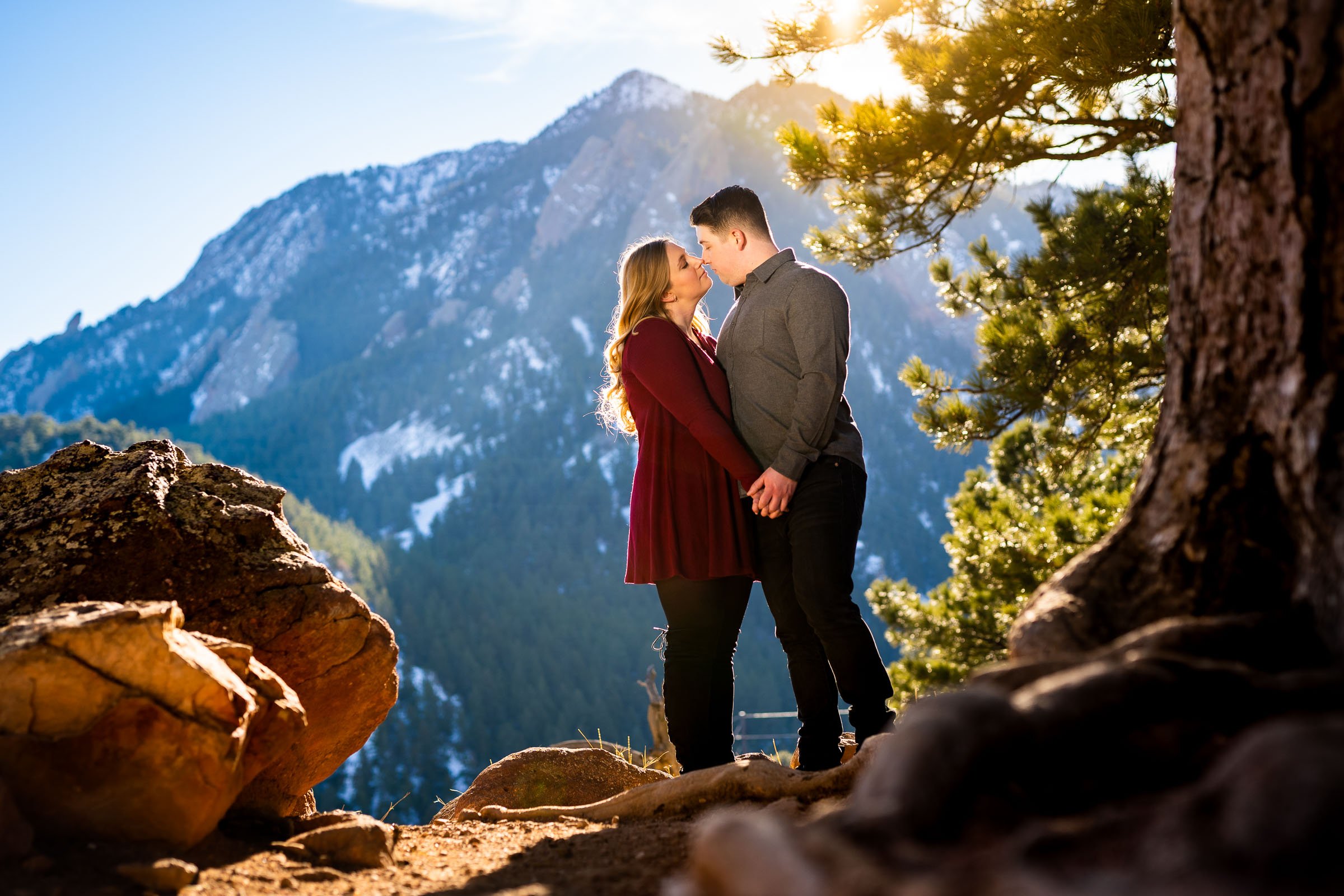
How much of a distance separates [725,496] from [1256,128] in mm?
1820

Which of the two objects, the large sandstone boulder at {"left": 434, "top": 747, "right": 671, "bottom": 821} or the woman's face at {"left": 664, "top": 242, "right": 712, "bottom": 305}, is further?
the large sandstone boulder at {"left": 434, "top": 747, "right": 671, "bottom": 821}

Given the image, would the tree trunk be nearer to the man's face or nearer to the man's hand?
the man's hand

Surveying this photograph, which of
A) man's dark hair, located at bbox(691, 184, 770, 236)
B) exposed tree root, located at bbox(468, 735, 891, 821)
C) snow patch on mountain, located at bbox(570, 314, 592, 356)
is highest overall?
snow patch on mountain, located at bbox(570, 314, 592, 356)

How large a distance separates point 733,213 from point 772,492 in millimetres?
982

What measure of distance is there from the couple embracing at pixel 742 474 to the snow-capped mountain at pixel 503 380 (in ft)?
160

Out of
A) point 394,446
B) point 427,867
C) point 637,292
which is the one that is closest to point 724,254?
point 637,292

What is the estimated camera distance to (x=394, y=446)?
130 meters

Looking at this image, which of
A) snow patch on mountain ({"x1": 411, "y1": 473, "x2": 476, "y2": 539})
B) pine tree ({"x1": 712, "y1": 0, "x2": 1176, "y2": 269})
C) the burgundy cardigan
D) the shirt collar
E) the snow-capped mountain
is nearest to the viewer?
the burgundy cardigan

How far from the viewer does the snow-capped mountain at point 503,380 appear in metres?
83.6

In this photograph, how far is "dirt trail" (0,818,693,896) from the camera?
163cm

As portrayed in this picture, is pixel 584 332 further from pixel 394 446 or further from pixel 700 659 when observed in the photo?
pixel 700 659

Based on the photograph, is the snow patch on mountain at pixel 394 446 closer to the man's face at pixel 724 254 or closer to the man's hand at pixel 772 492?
the man's face at pixel 724 254

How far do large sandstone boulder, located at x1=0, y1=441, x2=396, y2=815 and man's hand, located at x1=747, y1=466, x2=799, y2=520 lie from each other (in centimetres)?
126

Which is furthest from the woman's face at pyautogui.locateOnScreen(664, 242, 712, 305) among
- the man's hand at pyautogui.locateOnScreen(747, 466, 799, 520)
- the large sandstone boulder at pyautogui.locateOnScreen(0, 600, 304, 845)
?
the large sandstone boulder at pyautogui.locateOnScreen(0, 600, 304, 845)
